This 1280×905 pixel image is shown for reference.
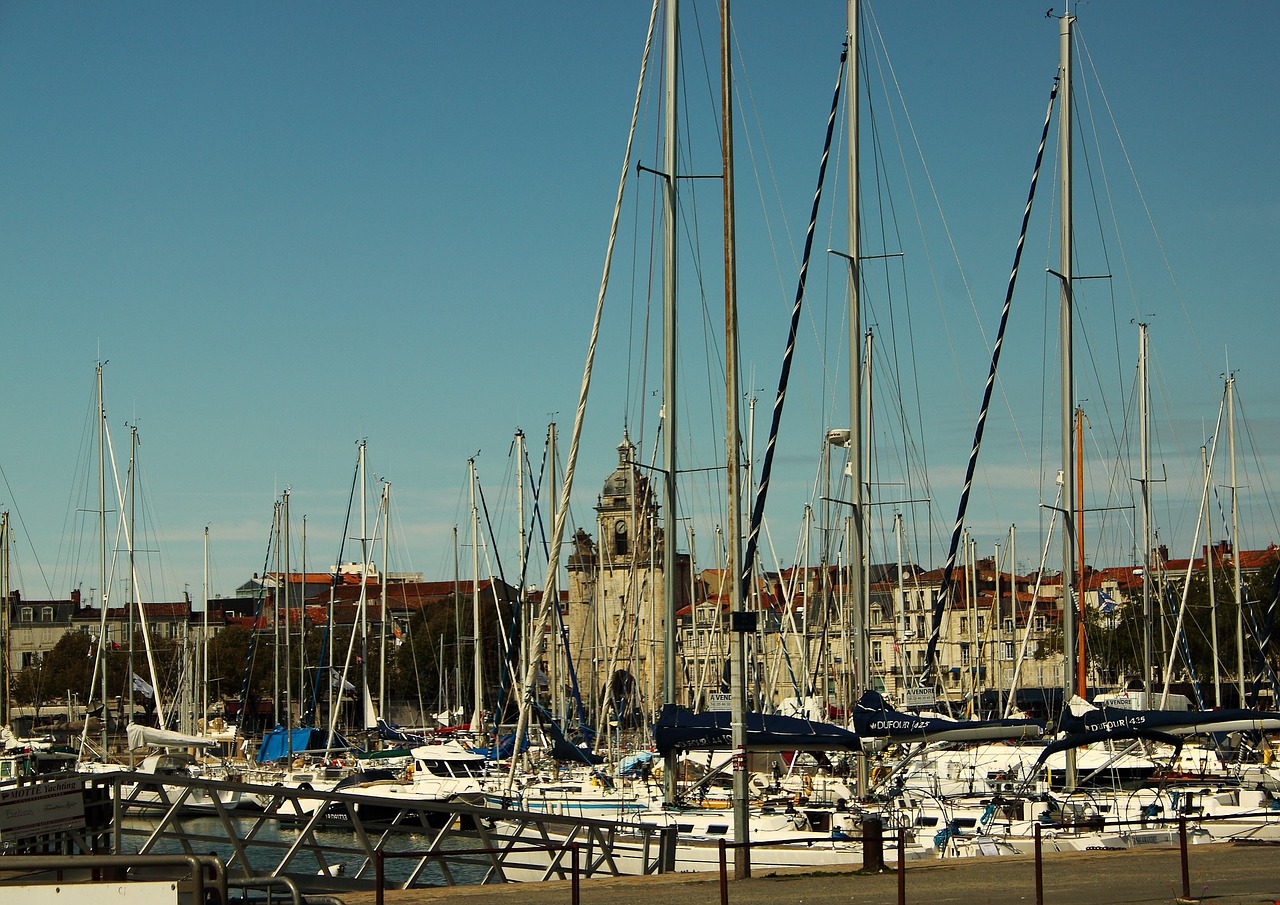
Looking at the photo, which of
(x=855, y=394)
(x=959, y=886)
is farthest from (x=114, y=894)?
(x=855, y=394)

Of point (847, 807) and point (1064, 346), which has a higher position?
point (1064, 346)

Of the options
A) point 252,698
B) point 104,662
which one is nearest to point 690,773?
point 104,662

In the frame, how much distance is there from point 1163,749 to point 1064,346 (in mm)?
16989

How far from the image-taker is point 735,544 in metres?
17.4

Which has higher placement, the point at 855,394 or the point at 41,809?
the point at 855,394

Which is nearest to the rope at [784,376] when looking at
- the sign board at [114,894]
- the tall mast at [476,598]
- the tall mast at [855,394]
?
the tall mast at [855,394]

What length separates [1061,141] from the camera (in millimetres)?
29688

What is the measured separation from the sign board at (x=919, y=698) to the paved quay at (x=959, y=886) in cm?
353

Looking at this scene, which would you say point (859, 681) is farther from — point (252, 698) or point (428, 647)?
point (428, 647)

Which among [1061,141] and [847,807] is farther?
[1061,141]

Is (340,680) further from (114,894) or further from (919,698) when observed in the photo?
(114,894)

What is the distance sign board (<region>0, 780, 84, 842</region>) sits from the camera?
1433 centimetres

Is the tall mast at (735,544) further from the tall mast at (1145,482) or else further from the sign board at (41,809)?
the tall mast at (1145,482)

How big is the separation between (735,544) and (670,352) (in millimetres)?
8199
